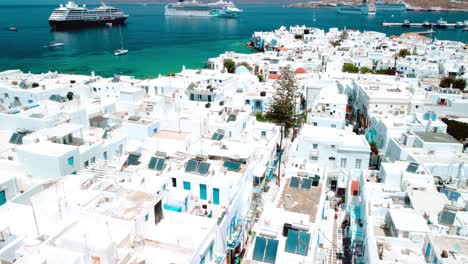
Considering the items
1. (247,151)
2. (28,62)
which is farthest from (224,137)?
(28,62)

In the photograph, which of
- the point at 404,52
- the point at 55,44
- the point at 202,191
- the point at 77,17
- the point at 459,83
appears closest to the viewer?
the point at 202,191

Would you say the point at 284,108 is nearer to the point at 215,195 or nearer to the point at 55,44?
the point at 215,195

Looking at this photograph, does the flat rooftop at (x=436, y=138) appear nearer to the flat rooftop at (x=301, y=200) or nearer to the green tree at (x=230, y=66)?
the flat rooftop at (x=301, y=200)

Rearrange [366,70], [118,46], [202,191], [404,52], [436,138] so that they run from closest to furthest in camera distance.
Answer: [202,191] < [436,138] < [366,70] < [404,52] < [118,46]

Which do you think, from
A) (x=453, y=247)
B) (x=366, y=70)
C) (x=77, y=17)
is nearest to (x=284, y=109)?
(x=453, y=247)

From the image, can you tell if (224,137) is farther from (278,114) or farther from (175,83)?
(175,83)

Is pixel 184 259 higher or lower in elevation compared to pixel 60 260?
lower
